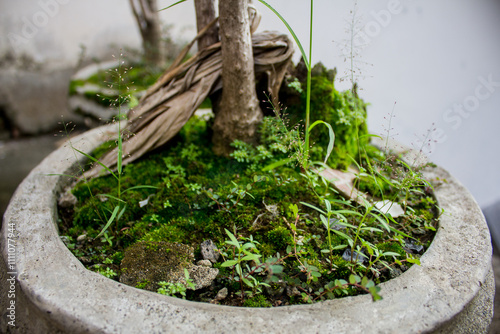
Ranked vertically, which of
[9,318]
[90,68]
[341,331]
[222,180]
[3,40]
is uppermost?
[3,40]

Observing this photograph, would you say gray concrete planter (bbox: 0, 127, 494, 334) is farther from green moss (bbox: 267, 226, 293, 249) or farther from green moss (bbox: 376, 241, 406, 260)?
green moss (bbox: 267, 226, 293, 249)

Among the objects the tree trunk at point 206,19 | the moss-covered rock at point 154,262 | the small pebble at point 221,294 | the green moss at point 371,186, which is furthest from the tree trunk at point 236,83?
the small pebble at point 221,294

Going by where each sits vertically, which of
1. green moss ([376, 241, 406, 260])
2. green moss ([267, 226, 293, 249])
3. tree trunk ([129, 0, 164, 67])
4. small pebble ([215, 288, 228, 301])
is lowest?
small pebble ([215, 288, 228, 301])

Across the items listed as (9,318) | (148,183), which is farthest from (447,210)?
(9,318)

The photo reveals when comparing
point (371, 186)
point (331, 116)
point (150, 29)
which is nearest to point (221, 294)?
point (371, 186)

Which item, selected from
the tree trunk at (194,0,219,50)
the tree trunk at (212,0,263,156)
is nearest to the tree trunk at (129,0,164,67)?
the tree trunk at (194,0,219,50)

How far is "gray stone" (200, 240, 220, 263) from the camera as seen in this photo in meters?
1.41

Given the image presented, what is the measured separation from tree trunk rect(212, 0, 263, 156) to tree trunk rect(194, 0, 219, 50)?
0.24 meters

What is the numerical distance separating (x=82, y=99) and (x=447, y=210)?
3.37m

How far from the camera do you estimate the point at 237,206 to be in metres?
1.61

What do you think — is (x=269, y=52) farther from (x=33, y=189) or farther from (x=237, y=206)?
(x=33, y=189)

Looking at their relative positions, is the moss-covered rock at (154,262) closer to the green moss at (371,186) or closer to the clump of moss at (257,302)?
the clump of moss at (257,302)

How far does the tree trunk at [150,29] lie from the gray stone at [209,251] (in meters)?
2.79

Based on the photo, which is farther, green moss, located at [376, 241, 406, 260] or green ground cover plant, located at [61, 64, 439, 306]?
green moss, located at [376, 241, 406, 260]
